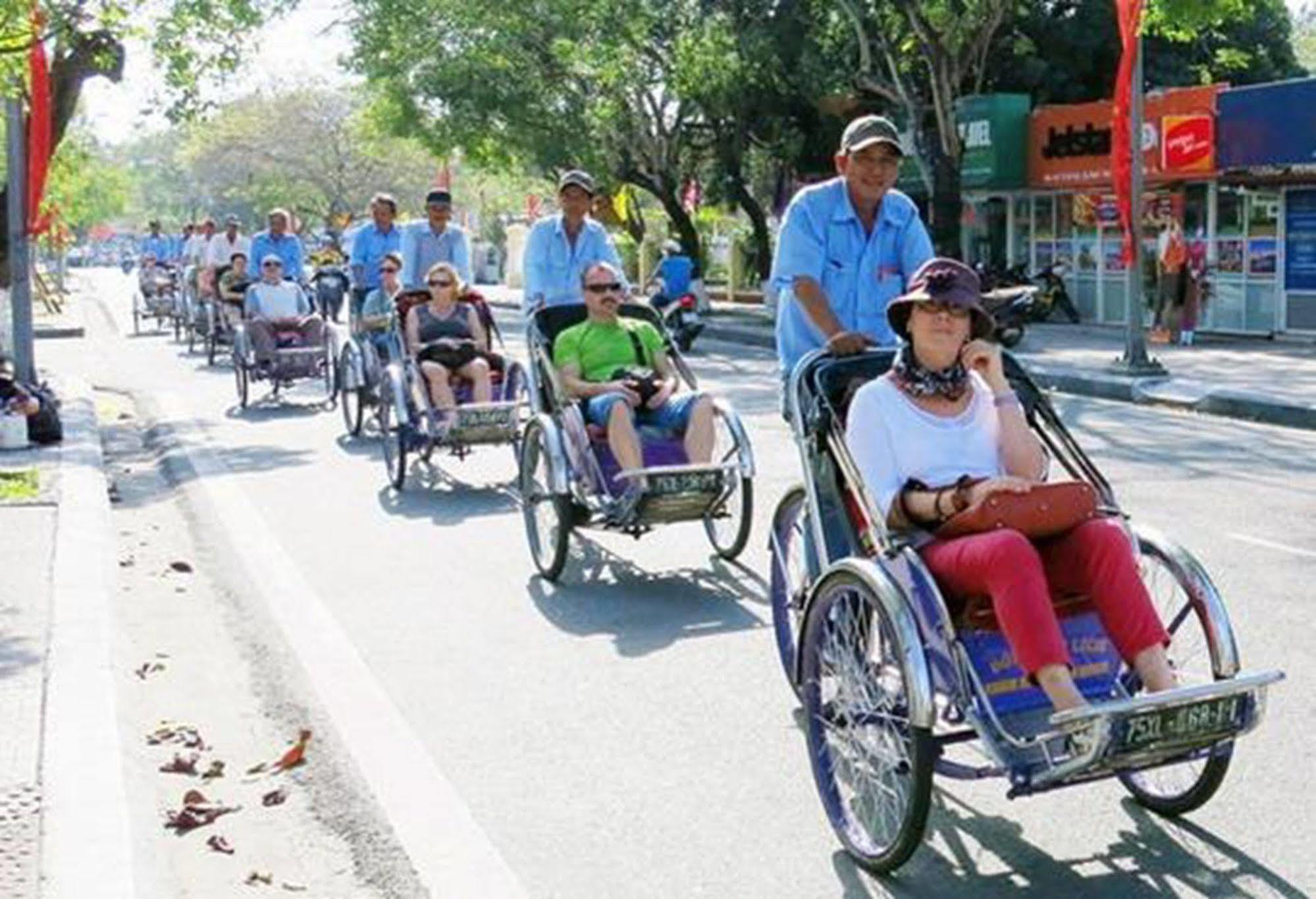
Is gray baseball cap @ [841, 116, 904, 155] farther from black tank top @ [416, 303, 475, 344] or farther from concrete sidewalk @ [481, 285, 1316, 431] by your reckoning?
concrete sidewalk @ [481, 285, 1316, 431]

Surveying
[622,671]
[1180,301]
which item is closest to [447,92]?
[1180,301]

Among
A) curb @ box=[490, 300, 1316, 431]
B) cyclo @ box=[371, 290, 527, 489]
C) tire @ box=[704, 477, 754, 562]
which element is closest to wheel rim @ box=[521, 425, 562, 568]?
tire @ box=[704, 477, 754, 562]

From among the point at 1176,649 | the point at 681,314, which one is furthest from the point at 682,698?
the point at 681,314

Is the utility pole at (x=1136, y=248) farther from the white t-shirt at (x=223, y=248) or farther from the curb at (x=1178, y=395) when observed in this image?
the white t-shirt at (x=223, y=248)

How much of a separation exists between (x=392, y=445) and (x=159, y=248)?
2701 centimetres

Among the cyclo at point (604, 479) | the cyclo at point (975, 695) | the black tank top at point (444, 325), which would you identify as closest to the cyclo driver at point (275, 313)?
the black tank top at point (444, 325)

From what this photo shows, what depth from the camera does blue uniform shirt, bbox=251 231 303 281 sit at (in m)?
19.4

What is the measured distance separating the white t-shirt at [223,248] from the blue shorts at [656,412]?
15338mm

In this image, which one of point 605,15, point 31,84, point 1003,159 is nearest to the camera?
point 31,84

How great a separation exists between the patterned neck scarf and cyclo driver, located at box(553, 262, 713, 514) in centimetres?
334

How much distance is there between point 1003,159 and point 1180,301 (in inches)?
239

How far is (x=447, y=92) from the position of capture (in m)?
37.3

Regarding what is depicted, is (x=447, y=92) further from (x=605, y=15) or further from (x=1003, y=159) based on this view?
(x=1003, y=159)

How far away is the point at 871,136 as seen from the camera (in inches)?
236
